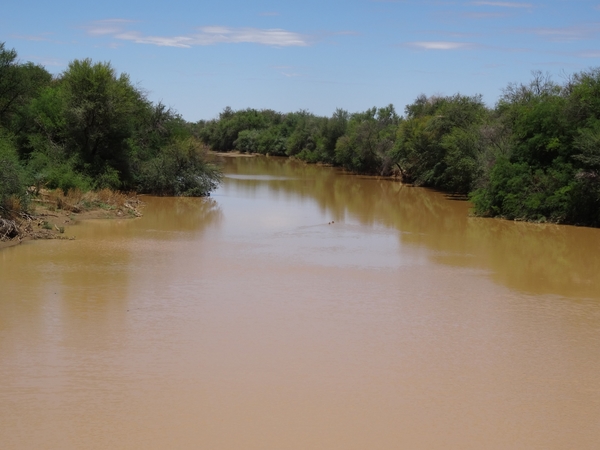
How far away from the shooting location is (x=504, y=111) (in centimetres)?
3703

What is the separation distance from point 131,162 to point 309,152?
45146 millimetres

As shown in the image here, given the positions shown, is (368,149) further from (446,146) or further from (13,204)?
(13,204)

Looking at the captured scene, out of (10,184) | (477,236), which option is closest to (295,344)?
(10,184)

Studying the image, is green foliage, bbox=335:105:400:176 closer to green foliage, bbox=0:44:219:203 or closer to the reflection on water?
the reflection on water

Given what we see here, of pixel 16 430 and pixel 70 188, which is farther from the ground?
pixel 70 188

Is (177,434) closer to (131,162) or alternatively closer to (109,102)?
(109,102)

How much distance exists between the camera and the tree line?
27766mm

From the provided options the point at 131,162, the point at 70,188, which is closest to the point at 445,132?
the point at 131,162

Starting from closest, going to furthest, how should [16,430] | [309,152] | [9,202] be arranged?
[16,430], [9,202], [309,152]

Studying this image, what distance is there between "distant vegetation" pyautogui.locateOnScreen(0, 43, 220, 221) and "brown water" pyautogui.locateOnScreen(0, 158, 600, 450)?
32.1 feet

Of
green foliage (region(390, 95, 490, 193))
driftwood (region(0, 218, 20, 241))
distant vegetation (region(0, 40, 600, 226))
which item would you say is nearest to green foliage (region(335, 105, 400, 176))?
green foliage (region(390, 95, 490, 193))

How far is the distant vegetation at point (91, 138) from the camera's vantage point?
3186 cm

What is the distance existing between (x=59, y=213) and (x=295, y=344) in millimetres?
16488

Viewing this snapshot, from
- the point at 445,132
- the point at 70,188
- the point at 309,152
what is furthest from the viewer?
the point at 309,152
